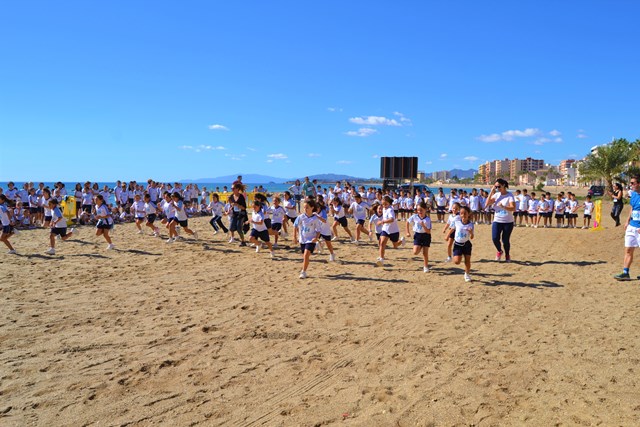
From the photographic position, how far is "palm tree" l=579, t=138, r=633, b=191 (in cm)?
3775

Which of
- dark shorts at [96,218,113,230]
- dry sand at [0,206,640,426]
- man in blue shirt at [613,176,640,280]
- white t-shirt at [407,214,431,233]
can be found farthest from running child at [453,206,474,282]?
dark shorts at [96,218,113,230]

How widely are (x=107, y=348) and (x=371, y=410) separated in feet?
11.0

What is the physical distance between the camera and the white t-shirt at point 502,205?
32.4 feet

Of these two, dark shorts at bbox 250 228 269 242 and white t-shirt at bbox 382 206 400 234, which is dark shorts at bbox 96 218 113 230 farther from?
white t-shirt at bbox 382 206 400 234

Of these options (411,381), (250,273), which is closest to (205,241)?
(250,273)

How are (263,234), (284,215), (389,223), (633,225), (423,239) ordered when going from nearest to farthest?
(633,225)
(423,239)
(389,223)
(263,234)
(284,215)

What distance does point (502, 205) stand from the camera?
32.4ft

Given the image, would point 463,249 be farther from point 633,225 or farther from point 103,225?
point 103,225

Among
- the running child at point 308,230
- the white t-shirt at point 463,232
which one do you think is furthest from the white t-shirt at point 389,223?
the white t-shirt at point 463,232

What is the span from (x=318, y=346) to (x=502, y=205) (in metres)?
6.53

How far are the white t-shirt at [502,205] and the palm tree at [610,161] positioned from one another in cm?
3517

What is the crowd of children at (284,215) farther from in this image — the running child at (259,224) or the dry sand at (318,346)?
the dry sand at (318,346)

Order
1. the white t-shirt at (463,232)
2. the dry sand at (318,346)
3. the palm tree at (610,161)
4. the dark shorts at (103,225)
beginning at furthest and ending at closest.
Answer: the palm tree at (610,161)
the dark shorts at (103,225)
the white t-shirt at (463,232)
the dry sand at (318,346)

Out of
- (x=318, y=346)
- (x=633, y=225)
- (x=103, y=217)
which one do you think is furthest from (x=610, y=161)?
(x=318, y=346)
